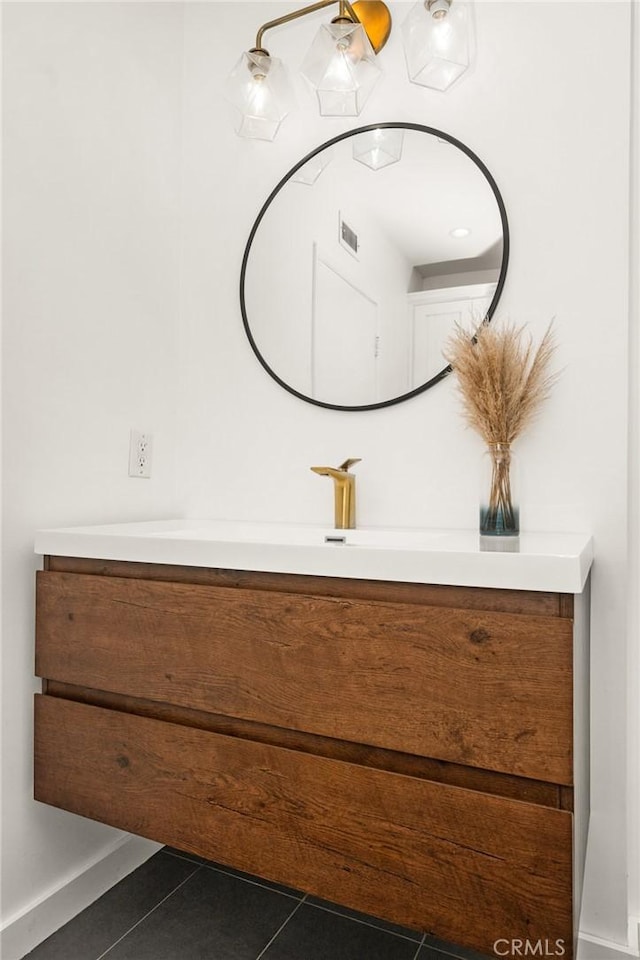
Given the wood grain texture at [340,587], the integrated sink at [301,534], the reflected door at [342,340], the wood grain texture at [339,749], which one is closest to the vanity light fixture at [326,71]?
the reflected door at [342,340]

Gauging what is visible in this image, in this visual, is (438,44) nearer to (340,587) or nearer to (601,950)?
(340,587)

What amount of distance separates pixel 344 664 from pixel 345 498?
22.4 inches

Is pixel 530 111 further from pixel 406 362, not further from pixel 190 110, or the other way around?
pixel 190 110

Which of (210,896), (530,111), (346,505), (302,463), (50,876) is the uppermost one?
(530,111)

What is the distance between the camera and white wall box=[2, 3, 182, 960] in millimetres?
1289

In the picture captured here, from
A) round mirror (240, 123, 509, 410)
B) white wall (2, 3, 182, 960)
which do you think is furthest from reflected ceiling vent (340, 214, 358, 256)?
white wall (2, 3, 182, 960)

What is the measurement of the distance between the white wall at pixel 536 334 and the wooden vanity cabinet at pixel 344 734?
35cm

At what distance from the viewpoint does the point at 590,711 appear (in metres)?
1.28

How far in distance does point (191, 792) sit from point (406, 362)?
100cm

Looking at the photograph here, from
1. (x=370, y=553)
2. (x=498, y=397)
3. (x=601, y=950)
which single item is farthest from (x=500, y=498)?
(x=601, y=950)

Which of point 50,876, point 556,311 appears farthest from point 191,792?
point 556,311

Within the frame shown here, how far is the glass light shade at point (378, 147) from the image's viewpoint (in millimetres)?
1519

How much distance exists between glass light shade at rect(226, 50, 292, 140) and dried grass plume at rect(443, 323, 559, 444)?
758mm

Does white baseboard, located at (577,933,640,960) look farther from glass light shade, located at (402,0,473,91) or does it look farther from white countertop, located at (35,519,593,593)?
glass light shade, located at (402,0,473,91)
